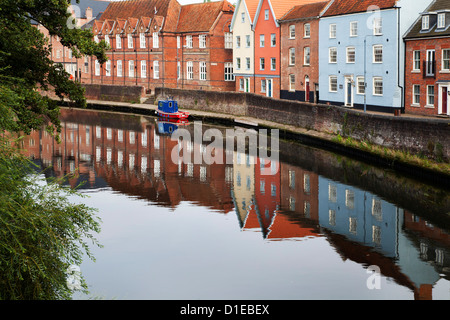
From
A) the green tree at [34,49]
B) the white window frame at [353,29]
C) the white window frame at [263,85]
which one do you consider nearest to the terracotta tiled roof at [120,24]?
the white window frame at [263,85]

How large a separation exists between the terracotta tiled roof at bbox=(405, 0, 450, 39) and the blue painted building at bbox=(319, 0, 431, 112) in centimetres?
63

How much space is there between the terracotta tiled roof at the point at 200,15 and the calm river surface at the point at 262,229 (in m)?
36.4

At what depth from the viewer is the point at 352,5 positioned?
5675cm

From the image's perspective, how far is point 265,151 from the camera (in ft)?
155

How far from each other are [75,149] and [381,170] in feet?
75.1

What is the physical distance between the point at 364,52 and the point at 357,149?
48.6 feet

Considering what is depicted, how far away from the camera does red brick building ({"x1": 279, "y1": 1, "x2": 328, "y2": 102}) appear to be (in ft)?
206

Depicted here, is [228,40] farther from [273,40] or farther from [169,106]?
[169,106]

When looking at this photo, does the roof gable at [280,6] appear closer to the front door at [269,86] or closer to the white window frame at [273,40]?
the white window frame at [273,40]

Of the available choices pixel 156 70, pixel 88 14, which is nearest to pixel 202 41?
pixel 156 70

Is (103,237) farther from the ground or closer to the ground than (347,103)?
closer to the ground
